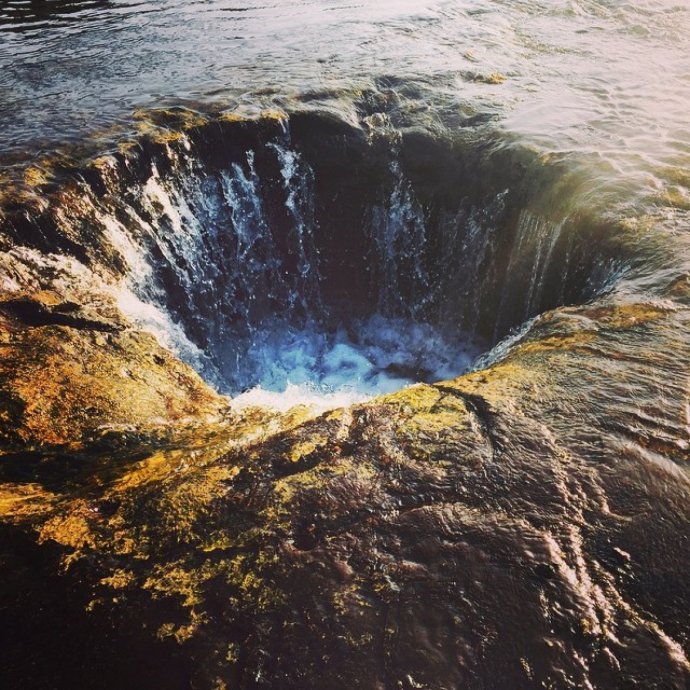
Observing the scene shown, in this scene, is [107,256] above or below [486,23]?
below

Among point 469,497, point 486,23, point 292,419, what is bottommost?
point 292,419

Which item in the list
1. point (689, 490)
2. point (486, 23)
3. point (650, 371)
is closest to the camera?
point (689, 490)

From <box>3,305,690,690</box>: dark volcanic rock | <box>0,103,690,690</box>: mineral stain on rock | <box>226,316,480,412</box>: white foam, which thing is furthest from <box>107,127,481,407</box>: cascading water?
<box>3,305,690,690</box>: dark volcanic rock

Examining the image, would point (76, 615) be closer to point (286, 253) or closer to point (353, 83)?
point (286, 253)

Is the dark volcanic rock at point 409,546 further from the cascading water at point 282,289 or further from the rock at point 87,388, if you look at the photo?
the cascading water at point 282,289

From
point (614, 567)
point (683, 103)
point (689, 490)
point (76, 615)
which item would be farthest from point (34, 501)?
point (683, 103)

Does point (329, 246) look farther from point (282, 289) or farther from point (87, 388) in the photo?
point (87, 388)

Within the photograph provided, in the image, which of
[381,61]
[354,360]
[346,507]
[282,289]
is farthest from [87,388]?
[381,61]

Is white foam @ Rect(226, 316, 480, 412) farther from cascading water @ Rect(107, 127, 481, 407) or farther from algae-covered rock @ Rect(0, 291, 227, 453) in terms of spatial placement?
algae-covered rock @ Rect(0, 291, 227, 453)

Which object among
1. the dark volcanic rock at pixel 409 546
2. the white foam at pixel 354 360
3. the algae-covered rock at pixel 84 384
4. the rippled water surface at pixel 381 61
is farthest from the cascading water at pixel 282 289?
the dark volcanic rock at pixel 409 546
